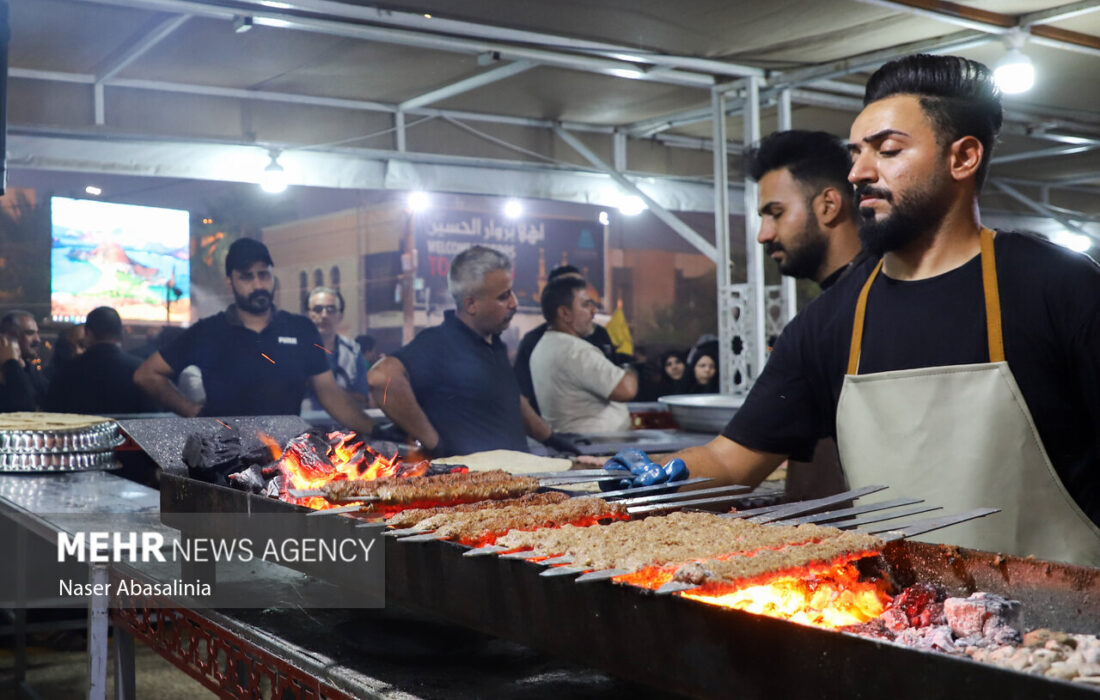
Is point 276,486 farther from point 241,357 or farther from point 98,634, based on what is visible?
point 241,357

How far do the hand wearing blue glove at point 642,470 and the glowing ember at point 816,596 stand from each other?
0.64 metres

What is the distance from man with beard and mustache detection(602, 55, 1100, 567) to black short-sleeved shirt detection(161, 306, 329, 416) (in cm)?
361

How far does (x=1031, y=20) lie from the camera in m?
5.33

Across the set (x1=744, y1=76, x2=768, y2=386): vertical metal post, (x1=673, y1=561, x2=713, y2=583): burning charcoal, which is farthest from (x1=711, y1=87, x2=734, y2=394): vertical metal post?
(x1=673, y1=561, x2=713, y2=583): burning charcoal

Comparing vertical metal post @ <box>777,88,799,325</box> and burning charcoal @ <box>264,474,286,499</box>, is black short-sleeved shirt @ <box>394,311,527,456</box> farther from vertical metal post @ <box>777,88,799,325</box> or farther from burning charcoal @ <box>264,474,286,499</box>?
vertical metal post @ <box>777,88,799,325</box>

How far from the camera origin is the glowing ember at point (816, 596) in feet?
4.48

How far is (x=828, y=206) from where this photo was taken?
3.12 metres

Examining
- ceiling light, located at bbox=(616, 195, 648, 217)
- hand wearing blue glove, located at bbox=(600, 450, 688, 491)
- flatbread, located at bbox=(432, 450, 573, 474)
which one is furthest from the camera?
ceiling light, located at bbox=(616, 195, 648, 217)

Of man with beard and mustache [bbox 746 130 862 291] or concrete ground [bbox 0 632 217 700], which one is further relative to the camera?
concrete ground [bbox 0 632 217 700]

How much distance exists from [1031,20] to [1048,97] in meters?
2.36

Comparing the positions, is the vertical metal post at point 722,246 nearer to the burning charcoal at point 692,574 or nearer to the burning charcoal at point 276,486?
the burning charcoal at point 276,486

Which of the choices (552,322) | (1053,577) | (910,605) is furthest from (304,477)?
(552,322)

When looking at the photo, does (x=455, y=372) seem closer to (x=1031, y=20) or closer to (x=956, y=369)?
(x=956, y=369)

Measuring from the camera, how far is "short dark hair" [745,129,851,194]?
3.09m
